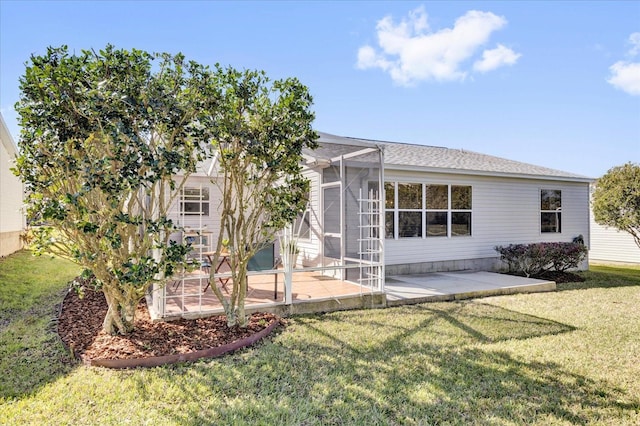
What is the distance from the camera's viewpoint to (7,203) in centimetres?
1382

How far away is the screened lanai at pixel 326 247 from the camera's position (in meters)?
5.98

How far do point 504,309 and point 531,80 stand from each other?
7992 mm

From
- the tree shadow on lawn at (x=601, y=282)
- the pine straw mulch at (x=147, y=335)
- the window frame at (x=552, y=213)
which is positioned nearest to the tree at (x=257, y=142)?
the pine straw mulch at (x=147, y=335)

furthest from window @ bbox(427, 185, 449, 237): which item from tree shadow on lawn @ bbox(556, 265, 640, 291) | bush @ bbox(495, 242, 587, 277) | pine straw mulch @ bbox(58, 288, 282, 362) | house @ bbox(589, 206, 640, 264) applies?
house @ bbox(589, 206, 640, 264)

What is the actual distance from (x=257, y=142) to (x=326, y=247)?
463cm

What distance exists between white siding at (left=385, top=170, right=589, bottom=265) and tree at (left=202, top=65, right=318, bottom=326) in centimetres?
484

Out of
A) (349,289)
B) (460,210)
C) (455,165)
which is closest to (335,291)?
(349,289)

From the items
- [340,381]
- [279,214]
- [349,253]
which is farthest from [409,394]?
[349,253]

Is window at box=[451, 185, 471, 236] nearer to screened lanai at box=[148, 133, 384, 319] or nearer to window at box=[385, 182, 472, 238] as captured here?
window at box=[385, 182, 472, 238]

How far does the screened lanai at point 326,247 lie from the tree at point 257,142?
3.09 ft

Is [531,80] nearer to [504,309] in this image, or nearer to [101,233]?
[504,309]

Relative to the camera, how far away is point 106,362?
3.88 meters

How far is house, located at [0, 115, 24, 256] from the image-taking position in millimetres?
12867

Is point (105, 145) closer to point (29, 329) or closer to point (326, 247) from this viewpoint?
point (29, 329)
